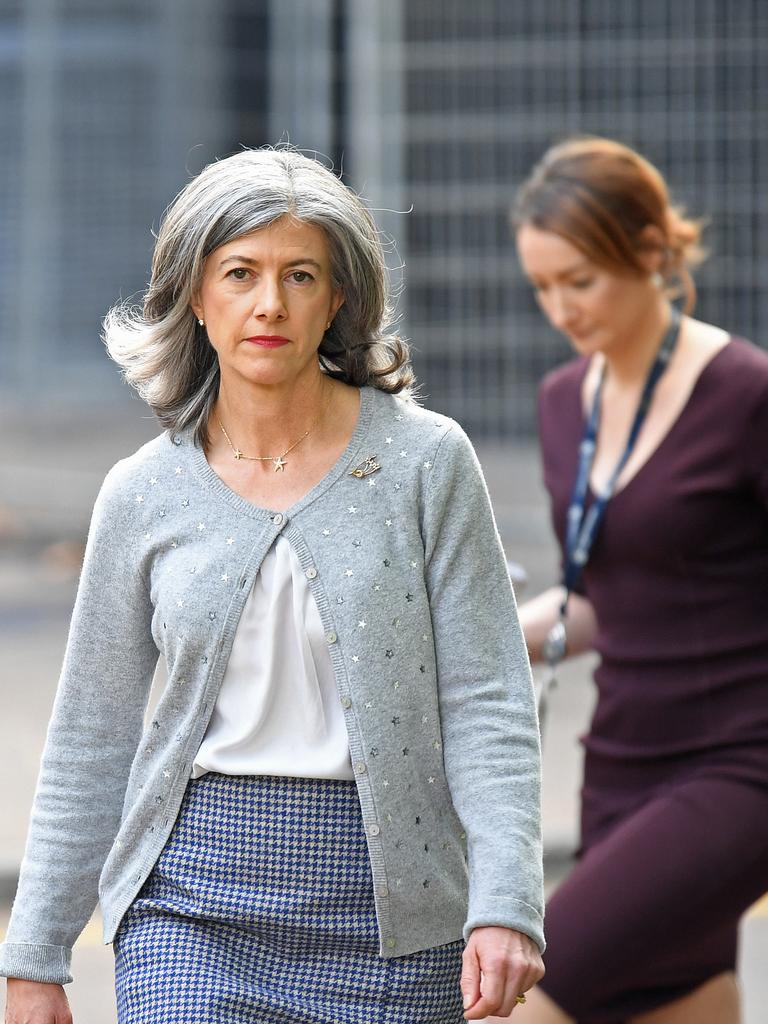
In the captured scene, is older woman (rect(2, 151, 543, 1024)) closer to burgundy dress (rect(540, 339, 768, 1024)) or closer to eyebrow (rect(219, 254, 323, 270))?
eyebrow (rect(219, 254, 323, 270))

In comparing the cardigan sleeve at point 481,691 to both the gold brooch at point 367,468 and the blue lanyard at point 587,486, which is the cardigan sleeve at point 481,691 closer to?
the gold brooch at point 367,468

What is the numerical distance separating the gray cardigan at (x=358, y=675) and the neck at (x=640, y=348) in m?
1.15

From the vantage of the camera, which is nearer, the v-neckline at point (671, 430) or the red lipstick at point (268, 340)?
the red lipstick at point (268, 340)

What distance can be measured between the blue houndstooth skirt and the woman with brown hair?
748 mm

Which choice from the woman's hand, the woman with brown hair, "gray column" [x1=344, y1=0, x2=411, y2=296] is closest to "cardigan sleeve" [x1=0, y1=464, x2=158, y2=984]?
the woman's hand

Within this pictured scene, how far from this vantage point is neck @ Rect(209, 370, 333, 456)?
2.74 m

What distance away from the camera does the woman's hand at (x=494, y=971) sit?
2.49 metres

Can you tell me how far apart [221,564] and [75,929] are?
0.58m

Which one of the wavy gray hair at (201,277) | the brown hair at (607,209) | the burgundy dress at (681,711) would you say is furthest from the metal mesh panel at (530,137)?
the wavy gray hair at (201,277)

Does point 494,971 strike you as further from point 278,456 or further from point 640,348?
point 640,348

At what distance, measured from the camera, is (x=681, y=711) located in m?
3.57

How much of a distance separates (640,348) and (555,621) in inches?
21.5

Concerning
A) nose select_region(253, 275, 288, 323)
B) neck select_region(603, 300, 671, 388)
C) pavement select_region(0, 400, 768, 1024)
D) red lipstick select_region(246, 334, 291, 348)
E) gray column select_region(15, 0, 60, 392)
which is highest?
nose select_region(253, 275, 288, 323)

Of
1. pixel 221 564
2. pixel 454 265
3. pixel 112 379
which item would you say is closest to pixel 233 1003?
pixel 221 564
